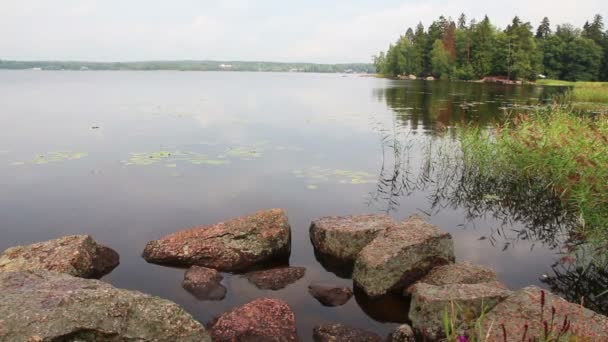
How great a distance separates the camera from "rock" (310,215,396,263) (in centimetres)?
1028

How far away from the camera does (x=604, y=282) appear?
941cm

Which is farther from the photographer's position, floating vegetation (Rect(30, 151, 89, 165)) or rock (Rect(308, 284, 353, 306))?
floating vegetation (Rect(30, 151, 89, 165))

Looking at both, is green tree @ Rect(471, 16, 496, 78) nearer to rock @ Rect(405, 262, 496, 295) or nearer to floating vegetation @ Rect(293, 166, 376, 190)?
floating vegetation @ Rect(293, 166, 376, 190)

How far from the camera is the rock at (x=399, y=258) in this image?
873 cm

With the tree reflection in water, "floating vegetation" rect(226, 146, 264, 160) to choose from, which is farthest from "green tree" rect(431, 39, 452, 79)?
"floating vegetation" rect(226, 146, 264, 160)

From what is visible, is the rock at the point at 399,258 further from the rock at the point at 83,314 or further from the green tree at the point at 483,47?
the green tree at the point at 483,47

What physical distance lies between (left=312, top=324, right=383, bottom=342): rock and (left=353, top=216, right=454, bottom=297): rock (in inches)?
56.6

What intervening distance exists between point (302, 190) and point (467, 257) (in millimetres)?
6773

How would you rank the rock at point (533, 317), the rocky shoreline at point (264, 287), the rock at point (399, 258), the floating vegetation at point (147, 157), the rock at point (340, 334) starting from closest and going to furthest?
the rocky shoreline at point (264, 287) < the rock at point (533, 317) < the rock at point (340, 334) < the rock at point (399, 258) < the floating vegetation at point (147, 157)

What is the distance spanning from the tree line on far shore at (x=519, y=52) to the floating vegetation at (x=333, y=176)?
85.7 meters

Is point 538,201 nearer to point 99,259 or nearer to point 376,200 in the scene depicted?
point 376,200

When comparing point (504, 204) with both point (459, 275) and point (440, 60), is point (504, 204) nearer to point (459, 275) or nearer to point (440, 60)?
point (459, 275)

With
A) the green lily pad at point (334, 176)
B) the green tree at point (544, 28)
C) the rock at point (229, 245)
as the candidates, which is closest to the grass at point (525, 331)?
the rock at point (229, 245)

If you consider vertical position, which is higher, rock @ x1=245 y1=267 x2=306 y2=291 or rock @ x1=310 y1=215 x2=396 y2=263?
rock @ x1=310 y1=215 x2=396 y2=263
